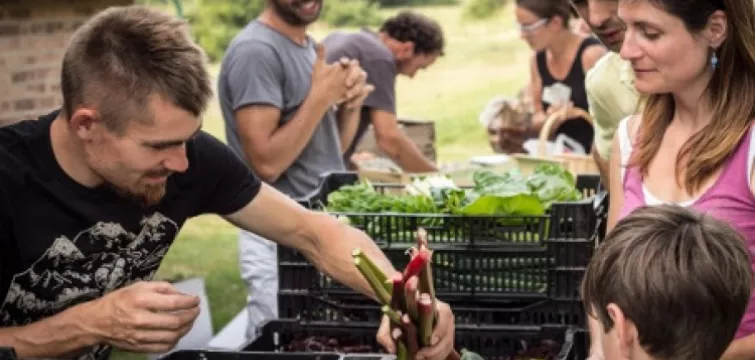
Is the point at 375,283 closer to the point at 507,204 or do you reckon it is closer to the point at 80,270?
the point at 80,270

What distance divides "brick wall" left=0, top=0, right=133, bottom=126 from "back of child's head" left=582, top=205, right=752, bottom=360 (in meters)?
5.00

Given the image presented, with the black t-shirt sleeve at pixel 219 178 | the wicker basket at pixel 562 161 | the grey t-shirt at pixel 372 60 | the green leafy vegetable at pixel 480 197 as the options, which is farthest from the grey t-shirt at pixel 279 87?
the black t-shirt sleeve at pixel 219 178

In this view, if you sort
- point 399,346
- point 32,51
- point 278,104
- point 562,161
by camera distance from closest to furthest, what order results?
point 399,346, point 278,104, point 562,161, point 32,51

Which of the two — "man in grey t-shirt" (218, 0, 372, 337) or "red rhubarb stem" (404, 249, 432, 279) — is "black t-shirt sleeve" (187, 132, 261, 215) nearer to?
"red rhubarb stem" (404, 249, 432, 279)

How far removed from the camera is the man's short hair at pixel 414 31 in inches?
288

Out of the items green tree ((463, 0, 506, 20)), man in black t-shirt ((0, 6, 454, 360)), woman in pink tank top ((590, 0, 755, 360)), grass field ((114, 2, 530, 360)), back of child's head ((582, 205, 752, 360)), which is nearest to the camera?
back of child's head ((582, 205, 752, 360))

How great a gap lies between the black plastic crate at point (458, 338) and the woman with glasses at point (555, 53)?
329 cm

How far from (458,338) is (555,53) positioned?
12.3ft

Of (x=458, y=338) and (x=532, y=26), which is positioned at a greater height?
(x=532, y=26)

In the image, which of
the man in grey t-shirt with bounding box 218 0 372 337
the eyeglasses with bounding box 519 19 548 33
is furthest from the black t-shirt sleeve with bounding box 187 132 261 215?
the eyeglasses with bounding box 519 19 548 33

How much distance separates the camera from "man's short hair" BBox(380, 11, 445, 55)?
288 inches

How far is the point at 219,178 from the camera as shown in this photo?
11.9 feet

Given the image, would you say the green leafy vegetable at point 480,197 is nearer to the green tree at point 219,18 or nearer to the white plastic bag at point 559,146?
the white plastic bag at point 559,146

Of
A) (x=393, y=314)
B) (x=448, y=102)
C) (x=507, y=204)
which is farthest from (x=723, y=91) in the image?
(x=448, y=102)
